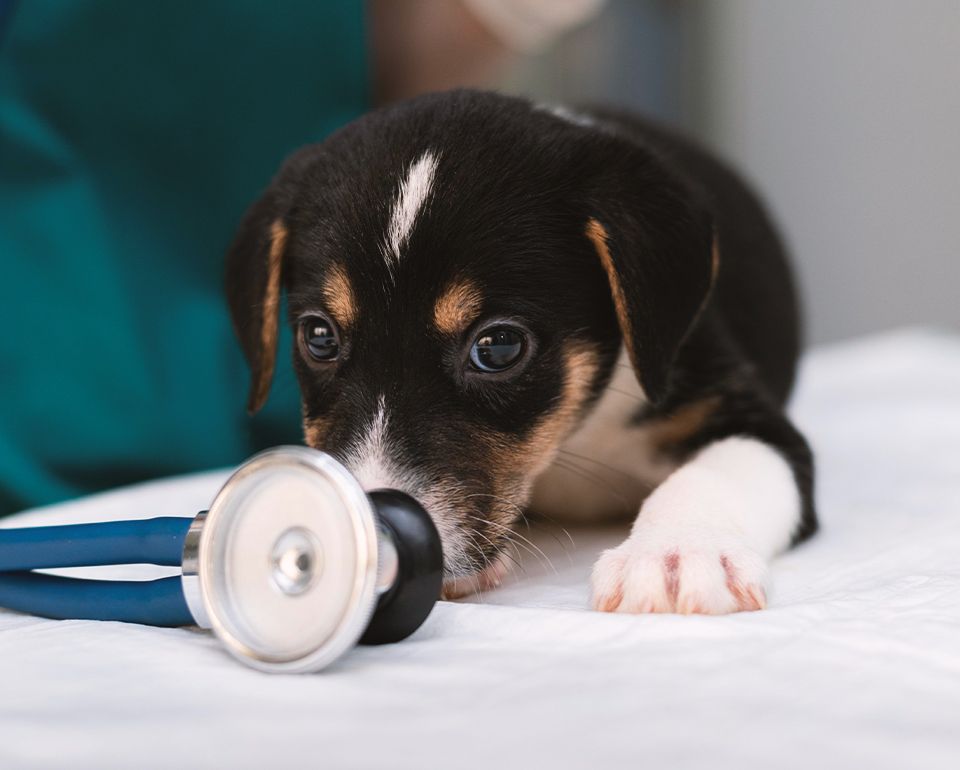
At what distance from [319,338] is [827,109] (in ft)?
18.0

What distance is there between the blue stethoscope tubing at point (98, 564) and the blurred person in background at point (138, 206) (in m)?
1.28

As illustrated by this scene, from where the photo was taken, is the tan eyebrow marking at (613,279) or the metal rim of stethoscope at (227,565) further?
the tan eyebrow marking at (613,279)

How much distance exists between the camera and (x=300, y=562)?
4.38 ft

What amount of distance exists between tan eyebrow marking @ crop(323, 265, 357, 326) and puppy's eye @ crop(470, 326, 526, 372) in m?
0.22

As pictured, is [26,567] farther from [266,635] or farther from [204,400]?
[204,400]

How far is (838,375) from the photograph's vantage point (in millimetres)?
4238

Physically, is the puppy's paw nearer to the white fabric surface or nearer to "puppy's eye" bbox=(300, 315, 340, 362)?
the white fabric surface

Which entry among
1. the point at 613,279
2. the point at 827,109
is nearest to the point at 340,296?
the point at 613,279

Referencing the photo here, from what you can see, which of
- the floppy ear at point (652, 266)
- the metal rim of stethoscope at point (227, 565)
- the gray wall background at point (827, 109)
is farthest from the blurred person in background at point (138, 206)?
the gray wall background at point (827, 109)

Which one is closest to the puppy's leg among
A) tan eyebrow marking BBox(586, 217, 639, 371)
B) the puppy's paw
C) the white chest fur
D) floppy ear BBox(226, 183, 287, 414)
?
the puppy's paw

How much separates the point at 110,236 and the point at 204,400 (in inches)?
21.4

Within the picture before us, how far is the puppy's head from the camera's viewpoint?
186 centimetres

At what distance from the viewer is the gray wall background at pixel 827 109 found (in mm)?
6059

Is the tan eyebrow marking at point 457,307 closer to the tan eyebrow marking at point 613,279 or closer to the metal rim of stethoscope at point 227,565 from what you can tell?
the tan eyebrow marking at point 613,279
